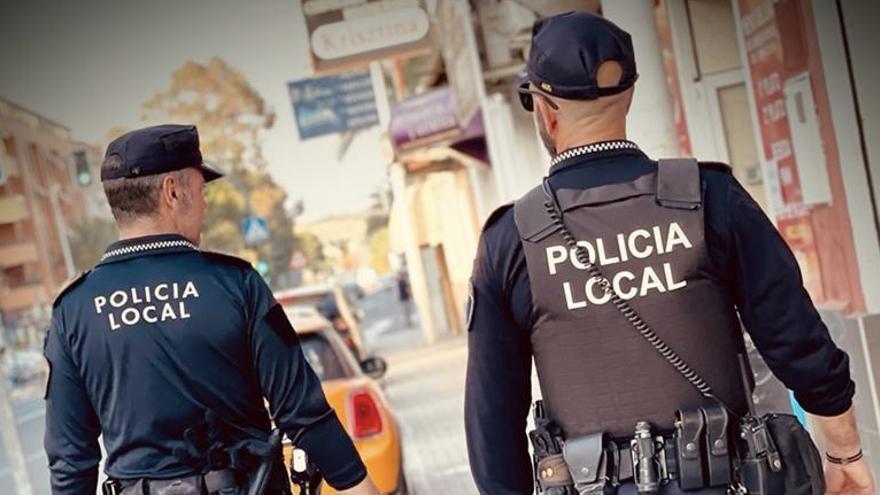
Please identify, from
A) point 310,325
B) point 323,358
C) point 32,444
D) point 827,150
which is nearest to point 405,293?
point 32,444

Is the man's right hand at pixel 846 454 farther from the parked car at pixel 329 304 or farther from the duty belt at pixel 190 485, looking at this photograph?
the parked car at pixel 329 304

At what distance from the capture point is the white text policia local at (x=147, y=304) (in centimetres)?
323

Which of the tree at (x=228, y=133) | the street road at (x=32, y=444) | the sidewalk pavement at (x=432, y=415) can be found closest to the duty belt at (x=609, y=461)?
the sidewalk pavement at (x=432, y=415)

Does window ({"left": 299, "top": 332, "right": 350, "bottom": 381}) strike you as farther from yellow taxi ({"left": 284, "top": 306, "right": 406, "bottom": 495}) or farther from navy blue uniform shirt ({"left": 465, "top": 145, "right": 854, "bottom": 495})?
navy blue uniform shirt ({"left": 465, "top": 145, "right": 854, "bottom": 495})

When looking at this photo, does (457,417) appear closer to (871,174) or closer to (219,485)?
(871,174)

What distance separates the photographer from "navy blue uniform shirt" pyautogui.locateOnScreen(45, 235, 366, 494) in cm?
320

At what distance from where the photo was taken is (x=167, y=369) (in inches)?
126

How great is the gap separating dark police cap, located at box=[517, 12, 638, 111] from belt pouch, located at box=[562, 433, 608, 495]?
0.69 metres

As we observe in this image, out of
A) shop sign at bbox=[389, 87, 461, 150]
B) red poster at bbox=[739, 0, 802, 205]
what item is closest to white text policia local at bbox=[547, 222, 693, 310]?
red poster at bbox=[739, 0, 802, 205]

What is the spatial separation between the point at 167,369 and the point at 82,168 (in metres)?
15.4

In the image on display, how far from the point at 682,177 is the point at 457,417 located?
37.8 ft

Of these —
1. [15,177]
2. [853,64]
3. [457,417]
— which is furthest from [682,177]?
[15,177]

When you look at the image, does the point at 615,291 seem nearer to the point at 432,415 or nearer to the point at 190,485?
the point at 190,485

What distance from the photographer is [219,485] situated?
10.5 ft
